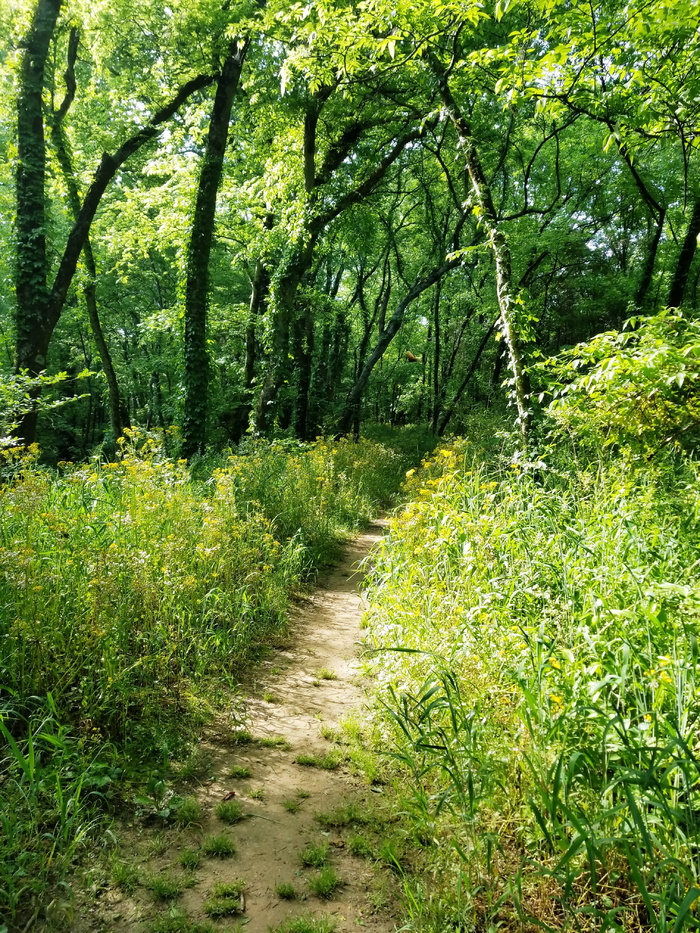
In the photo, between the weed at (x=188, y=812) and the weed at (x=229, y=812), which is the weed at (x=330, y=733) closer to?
the weed at (x=229, y=812)

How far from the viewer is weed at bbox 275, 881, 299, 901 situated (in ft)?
7.13

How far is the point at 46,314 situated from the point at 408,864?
9.92 m

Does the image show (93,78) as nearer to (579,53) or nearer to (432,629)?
(579,53)

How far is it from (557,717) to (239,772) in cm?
189

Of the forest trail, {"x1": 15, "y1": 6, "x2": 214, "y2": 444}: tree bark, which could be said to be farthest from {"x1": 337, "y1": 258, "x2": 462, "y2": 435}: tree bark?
the forest trail

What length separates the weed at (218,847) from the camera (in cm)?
237

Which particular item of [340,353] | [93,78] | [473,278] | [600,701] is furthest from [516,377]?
[340,353]

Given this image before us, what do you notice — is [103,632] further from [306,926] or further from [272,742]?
[306,926]

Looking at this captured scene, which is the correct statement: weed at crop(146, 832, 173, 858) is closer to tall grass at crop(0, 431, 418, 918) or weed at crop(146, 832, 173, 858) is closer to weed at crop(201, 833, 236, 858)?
weed at crop(201, 833, 236, 858)

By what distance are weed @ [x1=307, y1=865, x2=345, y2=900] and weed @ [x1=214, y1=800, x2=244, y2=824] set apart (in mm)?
532

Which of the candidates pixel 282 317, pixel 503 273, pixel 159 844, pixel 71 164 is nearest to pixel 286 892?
pixel 159 844

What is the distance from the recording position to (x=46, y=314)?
346 inches

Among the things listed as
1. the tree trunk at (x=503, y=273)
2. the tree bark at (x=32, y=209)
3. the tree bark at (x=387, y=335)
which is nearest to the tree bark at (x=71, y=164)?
the tree bark at (x=32, y=209)

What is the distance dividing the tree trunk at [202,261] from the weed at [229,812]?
738 cm
